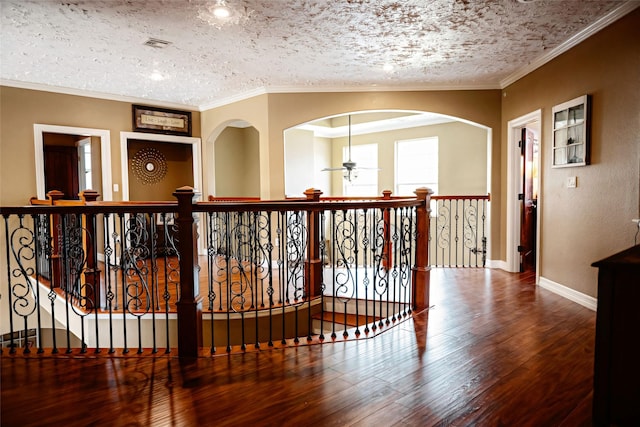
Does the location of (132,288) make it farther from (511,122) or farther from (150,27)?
(511,122)

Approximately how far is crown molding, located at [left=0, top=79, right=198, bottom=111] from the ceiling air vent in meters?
2.58

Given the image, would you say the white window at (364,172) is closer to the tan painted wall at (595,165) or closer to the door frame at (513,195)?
the door frame at (513,195)

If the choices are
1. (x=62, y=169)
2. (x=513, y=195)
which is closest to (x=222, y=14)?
(x=513, y=195)

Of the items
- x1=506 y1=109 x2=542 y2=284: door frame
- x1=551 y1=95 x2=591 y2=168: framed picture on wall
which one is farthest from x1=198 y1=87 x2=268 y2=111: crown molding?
x1=551 y1=95 x2=591 y2=168: framed picture on wall

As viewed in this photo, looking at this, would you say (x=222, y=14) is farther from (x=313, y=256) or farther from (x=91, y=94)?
(x=91, y=94)

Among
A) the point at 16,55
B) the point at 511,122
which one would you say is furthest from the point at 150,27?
the point at 511,122

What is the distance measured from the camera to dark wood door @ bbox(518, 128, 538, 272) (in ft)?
17.5

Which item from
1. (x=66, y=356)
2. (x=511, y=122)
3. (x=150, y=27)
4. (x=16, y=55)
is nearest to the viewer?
(x=66, y=356)

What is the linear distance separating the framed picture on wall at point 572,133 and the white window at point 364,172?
16.5 ft

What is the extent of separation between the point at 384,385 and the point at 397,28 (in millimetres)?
3158

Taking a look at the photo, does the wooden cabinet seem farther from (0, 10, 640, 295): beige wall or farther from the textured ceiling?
the textured ceiling

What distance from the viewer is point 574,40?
153 inches

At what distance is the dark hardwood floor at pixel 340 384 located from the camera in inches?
74.3

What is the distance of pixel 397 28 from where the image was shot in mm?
3674
